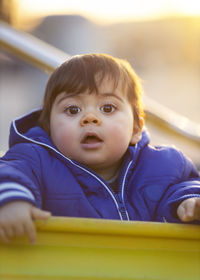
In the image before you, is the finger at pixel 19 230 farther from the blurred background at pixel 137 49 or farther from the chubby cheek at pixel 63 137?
the blurred background at pixel 137 49

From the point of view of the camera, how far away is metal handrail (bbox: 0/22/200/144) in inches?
72.3

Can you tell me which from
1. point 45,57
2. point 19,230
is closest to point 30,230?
point 19,230

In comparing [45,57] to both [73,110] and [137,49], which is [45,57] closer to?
[73,110]

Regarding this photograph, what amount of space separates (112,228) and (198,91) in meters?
12.6

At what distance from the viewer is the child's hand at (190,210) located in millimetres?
796

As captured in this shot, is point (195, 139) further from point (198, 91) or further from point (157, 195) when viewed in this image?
point (198, 91)

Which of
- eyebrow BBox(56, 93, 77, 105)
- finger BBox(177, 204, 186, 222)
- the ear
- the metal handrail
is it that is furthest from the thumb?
the metal handrail

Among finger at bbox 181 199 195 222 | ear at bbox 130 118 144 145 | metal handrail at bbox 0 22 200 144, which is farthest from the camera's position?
metal handrail at bbox 0 22 200 144

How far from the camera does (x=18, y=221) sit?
0.67 m

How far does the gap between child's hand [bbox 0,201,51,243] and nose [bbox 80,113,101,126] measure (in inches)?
12.1

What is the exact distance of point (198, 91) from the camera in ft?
42.1

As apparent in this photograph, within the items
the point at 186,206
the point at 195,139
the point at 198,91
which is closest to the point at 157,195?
the point at 186,206

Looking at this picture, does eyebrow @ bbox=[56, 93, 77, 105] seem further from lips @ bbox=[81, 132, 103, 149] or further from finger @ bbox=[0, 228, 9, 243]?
finger @ bbox=[0, 228, 9, 243]

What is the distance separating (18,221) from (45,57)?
125 centimetres
